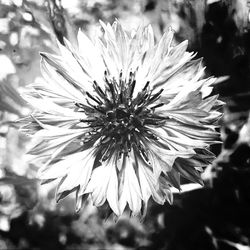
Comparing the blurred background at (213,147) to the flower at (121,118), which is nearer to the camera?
the flower at (121,118)

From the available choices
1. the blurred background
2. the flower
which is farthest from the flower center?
the blurred background

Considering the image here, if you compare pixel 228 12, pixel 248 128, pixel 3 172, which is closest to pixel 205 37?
pixel 228 12

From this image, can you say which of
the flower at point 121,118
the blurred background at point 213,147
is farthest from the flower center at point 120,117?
the blurred background at point 213,147

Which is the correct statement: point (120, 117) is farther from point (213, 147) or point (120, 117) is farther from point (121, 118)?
point (213, 147)

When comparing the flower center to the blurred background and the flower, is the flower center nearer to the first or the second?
the flower

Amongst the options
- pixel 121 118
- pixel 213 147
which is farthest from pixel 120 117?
pixel 213 147

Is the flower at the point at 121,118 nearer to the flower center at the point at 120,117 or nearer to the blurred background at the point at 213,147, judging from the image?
the flower center at the point at 120,117

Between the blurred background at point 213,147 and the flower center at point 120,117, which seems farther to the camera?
the blurred background at point 213,147
